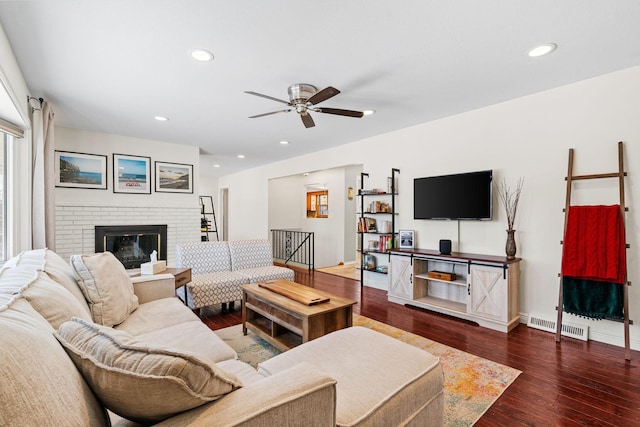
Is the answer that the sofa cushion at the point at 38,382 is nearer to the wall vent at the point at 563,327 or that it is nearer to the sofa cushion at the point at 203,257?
the sofa cushion at the point at 203,257

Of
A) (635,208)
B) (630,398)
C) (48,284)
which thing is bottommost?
(630,398)

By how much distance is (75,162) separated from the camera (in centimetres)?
465

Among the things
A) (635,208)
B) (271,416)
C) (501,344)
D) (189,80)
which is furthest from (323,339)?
(635,208)

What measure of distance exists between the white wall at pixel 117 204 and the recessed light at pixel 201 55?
347 cm

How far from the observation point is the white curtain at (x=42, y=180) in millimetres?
3159

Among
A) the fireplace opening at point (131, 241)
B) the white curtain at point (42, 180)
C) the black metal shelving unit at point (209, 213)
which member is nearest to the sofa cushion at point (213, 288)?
the white curtain at point (42, 180)

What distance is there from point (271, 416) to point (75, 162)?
5.50 m

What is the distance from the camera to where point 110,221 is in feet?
16.1

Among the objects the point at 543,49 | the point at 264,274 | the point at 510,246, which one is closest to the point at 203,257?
the point at 264,274

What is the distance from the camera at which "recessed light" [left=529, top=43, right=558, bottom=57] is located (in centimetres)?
230

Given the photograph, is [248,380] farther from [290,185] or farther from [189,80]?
[290,185]

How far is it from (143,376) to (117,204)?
17.0 feet

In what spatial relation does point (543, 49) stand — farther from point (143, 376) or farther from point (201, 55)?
point (143, 376)

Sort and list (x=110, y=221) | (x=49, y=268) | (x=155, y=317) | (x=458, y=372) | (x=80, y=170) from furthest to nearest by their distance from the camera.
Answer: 1. (x=110, y=221)
2. (x=80, y=170)
3. (x=458, y=372)
4. (x=155, y=317)
5. (x=49, y=268)
